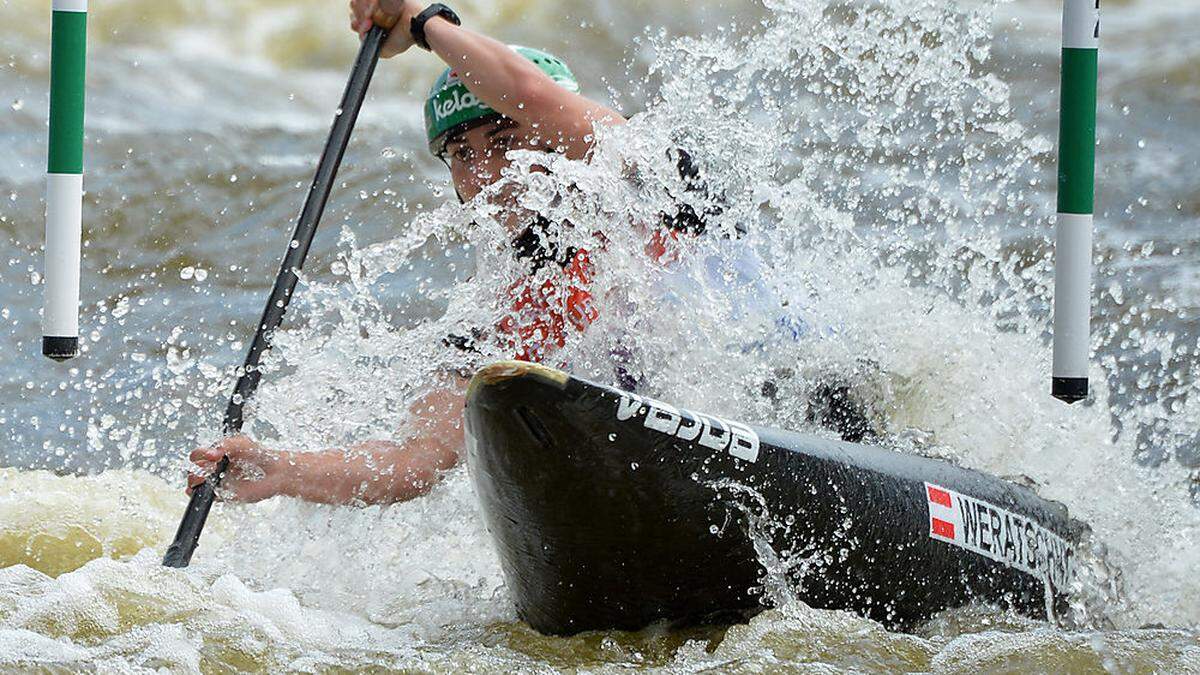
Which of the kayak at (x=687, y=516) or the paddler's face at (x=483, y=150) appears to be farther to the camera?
the paddler's face at (x=483, y=150)

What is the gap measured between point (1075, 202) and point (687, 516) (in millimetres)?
1037

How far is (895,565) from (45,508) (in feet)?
7.35

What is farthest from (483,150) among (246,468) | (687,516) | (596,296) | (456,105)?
(687,516)

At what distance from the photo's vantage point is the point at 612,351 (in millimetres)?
3154

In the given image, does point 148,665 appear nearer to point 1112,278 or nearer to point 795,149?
point 1112,278

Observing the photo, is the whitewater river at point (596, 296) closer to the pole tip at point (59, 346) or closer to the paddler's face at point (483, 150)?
the paddler's face at point (483, 150)

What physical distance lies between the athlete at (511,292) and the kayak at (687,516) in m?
0.56

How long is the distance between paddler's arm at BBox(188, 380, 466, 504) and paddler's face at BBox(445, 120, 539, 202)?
50 cm

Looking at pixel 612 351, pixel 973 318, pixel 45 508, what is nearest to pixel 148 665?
pixel 612 351

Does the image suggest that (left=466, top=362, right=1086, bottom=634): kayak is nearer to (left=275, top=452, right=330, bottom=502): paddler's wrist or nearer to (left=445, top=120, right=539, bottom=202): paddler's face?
(left=275, top=452, right=330, bottom=502): paddler's wrist

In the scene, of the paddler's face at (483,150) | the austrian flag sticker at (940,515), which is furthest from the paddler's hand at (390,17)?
the austrian flag sticker at (940,515)

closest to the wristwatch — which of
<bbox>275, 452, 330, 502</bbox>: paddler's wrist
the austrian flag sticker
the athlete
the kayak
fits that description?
the athlete

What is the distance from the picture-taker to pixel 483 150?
11.3 ft

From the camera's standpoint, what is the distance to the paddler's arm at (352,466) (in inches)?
124
